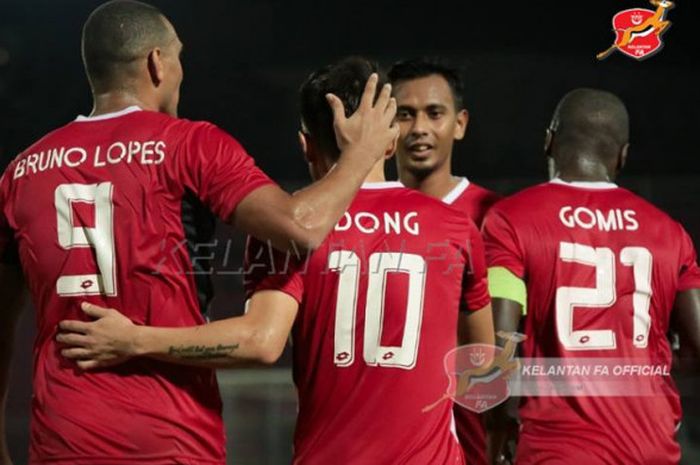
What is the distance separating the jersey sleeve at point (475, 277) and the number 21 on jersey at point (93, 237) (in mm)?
859

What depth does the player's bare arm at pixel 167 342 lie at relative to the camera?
98.4 inches

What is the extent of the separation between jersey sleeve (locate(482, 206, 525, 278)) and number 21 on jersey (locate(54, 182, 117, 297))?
1234 millimetres

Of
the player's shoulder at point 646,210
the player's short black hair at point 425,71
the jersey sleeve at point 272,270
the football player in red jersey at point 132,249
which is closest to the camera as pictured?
the football player in red jersey at point 132,249

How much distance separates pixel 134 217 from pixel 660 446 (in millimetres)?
1694

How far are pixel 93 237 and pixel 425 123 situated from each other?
1.64 m

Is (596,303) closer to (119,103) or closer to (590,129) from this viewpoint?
(590,129)

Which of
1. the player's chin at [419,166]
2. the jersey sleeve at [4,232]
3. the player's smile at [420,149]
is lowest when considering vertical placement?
the jersey sleeve at [4,232]

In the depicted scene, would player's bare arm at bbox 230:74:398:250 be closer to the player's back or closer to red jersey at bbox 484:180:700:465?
the player's back

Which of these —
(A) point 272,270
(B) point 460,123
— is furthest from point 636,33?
(A) point 272,270

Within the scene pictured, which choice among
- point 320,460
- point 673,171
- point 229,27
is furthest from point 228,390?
point 320,460

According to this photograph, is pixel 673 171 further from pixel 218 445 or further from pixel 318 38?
pixel 218 445

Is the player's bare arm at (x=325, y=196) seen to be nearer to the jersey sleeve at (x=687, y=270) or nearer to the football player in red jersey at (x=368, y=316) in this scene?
the football player in red jersey at (x=368, y=316)

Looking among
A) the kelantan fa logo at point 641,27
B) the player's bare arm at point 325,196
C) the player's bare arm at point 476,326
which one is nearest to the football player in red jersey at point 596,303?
the player's bare arm at point 476,326

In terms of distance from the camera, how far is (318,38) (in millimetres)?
7117
